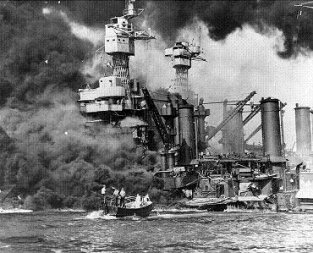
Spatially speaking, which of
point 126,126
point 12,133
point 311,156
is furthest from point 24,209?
point 311,156

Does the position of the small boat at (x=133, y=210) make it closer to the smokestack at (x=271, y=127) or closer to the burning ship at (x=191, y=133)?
the burning ship at (x=191, y=133)

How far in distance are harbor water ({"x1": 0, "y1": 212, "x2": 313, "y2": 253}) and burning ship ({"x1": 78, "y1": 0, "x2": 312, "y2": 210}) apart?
13.0 meters

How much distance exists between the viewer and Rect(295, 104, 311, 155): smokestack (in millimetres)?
112562

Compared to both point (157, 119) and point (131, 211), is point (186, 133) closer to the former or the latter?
point (157, 119)

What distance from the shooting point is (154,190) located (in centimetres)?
9444

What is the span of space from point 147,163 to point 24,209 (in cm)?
2241

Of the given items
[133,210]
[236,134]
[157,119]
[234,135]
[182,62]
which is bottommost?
[133,210]

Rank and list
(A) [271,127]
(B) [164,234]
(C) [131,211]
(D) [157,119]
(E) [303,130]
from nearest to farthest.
A: (B) [164,234]
(C) [131,211]
(A) [271,127]
(D) [157,119]
(E) [303,130]

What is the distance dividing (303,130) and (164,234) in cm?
6613

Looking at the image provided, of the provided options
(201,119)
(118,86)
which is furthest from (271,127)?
(118,86)

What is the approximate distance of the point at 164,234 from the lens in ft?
175

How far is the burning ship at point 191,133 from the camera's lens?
8638cm

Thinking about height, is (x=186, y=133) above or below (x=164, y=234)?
above

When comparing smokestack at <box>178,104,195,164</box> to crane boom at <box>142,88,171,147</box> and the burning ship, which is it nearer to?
the burning ship
